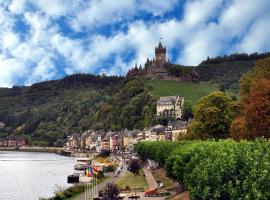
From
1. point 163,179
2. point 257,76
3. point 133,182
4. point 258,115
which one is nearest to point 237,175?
point 258,115

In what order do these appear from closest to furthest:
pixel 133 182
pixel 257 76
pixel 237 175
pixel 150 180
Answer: pixel 237 175
pixel 257 76
pixel 150 180
pixel 133 182

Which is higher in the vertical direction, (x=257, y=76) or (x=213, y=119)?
(x=257, y=76)

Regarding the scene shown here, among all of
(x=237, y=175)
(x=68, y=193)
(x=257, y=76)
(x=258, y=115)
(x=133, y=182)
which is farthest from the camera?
(x=133, y=182)

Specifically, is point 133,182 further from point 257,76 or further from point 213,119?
point 257,76

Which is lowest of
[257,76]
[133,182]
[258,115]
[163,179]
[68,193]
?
[68,193]

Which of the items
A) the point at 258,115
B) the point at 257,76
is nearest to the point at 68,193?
the point at 258,115

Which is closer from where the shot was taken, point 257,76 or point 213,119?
point 257,76

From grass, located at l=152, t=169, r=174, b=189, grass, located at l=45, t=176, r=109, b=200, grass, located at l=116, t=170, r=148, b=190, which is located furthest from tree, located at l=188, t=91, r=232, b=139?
grass, located at l=45, t=176, r=109, b=200

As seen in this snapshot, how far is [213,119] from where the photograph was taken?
87.0m

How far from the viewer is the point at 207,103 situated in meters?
89.3

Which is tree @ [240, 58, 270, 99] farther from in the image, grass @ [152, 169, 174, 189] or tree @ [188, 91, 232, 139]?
grass @ [152, 169, 174, 189]

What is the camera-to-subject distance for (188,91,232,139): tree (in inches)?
3408

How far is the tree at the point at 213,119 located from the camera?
86.6 metres

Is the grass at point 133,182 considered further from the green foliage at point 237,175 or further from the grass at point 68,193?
the green foliage at point 237,175
